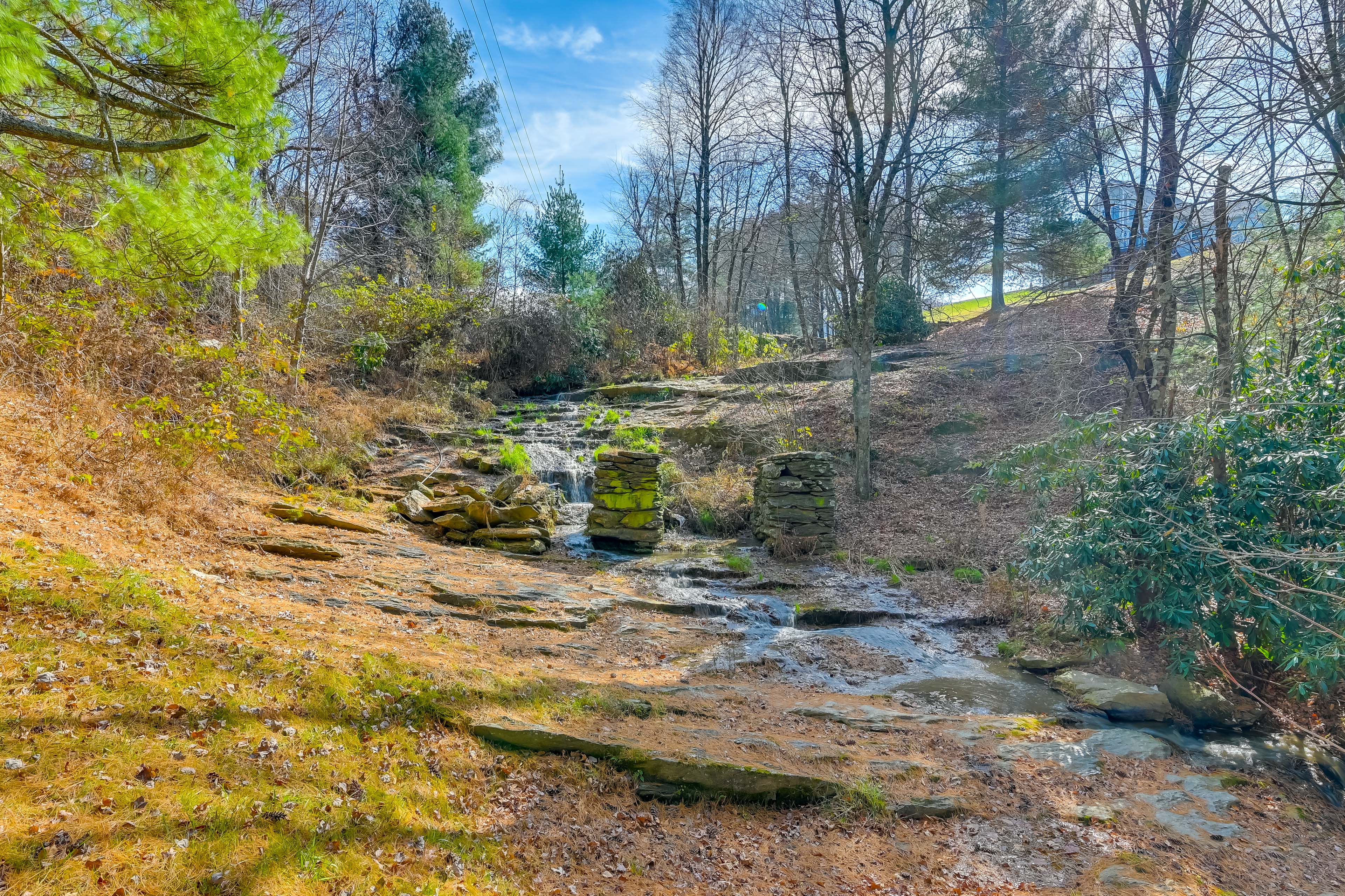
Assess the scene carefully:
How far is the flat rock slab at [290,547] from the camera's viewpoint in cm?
592

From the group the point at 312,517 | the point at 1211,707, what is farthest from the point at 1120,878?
the point at 312,517

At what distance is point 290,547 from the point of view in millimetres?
6090

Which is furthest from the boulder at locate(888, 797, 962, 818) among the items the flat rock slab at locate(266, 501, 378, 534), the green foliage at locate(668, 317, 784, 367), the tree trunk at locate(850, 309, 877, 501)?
the green foliage at locate(668, 317, 784, 367)

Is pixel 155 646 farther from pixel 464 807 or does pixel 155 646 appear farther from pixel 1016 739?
pixel 1016 739

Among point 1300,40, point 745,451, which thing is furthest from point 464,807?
point 745,451

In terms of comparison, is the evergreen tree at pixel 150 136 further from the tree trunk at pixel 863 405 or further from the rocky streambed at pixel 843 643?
the tree trunk at pixel 863 405

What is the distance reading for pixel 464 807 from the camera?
2.87 meters

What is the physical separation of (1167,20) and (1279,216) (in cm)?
268

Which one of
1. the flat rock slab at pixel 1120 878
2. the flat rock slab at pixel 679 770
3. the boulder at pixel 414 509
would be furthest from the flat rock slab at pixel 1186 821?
A: the boulder at pixel 414 509

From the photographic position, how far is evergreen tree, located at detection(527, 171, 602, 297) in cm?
Answer: 2117

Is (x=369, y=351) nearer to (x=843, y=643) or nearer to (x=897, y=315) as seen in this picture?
(x=843, y=643)

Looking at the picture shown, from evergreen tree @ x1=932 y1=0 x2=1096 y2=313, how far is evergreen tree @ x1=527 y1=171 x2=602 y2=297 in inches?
461

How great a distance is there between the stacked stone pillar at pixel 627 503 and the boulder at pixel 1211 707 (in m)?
6.27

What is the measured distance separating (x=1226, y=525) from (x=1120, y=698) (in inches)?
61.9
